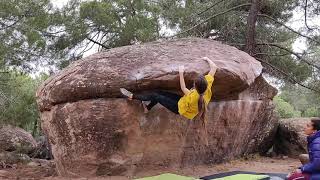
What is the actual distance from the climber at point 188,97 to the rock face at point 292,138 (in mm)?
4459

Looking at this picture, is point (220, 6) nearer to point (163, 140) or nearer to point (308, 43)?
point (308, 43)

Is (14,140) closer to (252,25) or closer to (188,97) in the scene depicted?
(252,25)

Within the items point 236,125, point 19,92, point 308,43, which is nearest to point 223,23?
point 308,43

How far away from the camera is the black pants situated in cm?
671

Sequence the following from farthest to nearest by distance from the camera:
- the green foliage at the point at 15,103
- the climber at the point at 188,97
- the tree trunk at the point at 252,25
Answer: the tree trunk at the point at 252,25, the green foliage at the point at 15,103, the climber at the point at 188,97

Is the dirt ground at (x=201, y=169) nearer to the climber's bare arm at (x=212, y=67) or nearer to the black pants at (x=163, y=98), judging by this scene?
the black pants at (x=163, y=98)

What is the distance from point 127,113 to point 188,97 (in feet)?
4.62

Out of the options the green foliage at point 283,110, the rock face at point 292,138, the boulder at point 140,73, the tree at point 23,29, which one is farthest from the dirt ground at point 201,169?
the green foliage at point 283,110

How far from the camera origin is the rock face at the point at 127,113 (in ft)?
23.7

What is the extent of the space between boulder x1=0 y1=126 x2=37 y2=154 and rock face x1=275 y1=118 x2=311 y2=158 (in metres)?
7.92

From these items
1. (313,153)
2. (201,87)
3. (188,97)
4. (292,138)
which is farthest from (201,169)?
(292,138)

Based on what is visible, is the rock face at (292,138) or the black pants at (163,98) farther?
the rock face at (292,138)

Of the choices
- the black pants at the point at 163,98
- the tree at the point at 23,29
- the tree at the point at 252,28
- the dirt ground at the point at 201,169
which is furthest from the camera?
the tree at the point at 252,28

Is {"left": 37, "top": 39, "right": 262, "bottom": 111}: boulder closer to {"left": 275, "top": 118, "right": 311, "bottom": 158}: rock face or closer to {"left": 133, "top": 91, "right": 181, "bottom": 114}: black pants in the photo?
{"left": 133, "top": 91, "right": 181, "bottom": 114}: black pants
